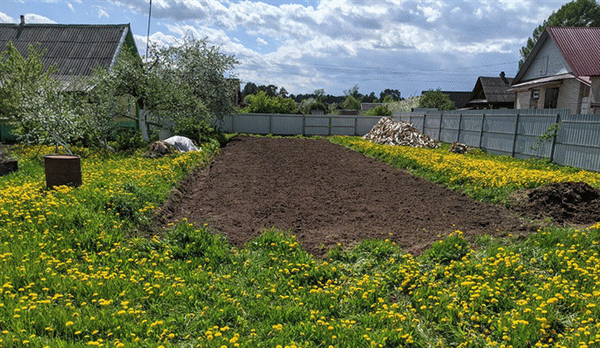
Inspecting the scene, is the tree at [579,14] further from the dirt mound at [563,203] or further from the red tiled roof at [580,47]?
the dirt mound at [563,203]

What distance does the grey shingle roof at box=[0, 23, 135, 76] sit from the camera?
25.0 metres

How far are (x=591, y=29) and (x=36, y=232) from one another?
99.3 ft

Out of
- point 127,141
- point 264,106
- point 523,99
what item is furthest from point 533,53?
point 127,141

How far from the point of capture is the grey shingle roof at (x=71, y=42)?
81.9 ft

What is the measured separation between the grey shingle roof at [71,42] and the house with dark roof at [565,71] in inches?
1041

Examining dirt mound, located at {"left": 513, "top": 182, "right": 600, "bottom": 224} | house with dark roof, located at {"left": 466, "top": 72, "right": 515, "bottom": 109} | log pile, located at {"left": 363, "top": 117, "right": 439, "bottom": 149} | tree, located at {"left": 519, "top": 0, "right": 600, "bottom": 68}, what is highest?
tree, located at {"left": 519, "top": 0, "right": 600, "bottom": 68}

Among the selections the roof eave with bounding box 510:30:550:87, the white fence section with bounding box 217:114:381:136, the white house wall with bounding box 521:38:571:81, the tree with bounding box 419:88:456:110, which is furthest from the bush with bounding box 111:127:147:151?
the tree with bounding box 419:88:456:110

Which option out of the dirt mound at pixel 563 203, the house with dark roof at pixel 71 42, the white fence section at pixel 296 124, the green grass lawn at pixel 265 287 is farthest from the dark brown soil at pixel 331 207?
the white fence section at pixel 296 124

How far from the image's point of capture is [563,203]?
24.1 feet

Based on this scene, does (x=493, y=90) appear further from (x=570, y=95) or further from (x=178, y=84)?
(x=178, y=84)

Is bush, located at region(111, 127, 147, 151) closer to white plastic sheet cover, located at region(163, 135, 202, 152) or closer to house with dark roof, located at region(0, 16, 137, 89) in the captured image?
white plastic sheet cover, located at region(163, 135, 202, 152)

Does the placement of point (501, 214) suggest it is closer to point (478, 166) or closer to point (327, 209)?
point (327, 209)

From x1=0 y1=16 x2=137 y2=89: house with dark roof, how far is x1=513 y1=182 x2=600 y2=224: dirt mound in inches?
941

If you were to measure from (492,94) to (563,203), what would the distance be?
3794 cm
